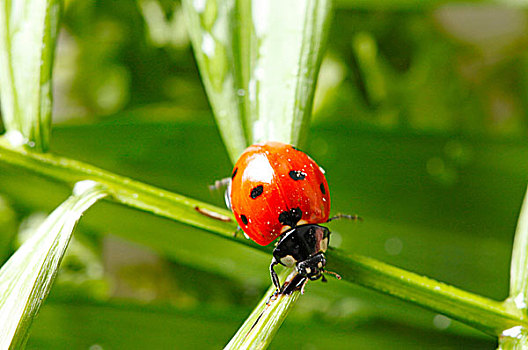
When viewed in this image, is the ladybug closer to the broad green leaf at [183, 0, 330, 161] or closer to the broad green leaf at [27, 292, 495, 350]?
the broad green leaf at [183, 0, 330, 161]

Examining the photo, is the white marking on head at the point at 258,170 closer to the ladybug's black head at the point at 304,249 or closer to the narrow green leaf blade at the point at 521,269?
the ladybug's black head at the point at 304,249

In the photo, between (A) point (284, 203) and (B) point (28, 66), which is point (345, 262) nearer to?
(A) point (284, 203)

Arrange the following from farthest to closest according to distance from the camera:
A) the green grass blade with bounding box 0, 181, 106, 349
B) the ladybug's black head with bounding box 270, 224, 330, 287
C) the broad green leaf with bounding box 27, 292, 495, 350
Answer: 1. the broad green leaf with bounding box 27, 292, 495, 350
2. the ladybug's black head with bounding box 270, 224, 330, 287
3. the green grass blade with bounding box 0, 181, 106, 349

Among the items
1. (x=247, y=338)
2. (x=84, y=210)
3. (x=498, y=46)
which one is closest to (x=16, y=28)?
(x=84, y=210)

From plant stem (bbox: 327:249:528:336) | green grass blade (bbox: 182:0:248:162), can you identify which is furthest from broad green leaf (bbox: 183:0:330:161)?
plant stem (bbox: 327:249:528:336)

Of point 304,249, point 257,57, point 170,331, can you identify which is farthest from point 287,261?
point 170,331

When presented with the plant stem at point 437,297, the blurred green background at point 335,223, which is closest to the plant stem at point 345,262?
the plant stem at point 437,297
